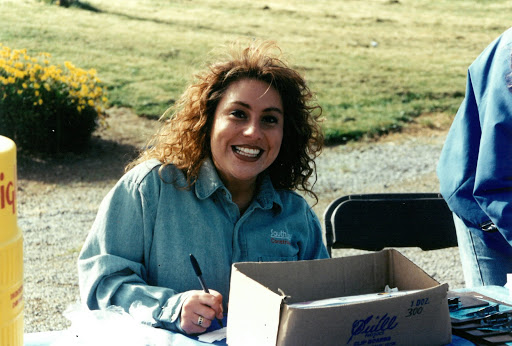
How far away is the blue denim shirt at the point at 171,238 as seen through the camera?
189cm

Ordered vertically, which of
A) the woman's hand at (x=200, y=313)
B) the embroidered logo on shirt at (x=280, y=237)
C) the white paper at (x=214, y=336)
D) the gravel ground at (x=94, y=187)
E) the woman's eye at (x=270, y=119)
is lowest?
the gravel ground at (x=94, y=187)

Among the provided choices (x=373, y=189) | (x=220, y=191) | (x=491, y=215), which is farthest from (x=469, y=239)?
(x=373, y=189)

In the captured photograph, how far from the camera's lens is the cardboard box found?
1.41m

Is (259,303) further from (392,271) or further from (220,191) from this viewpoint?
(220,191)

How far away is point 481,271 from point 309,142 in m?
0.74

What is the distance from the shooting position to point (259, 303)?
146 cm

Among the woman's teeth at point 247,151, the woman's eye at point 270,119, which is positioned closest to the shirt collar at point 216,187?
the woman's teeth at point 247,151

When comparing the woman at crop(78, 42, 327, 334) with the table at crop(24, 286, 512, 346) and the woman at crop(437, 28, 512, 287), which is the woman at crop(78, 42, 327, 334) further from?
the woman at crop(437, 28, 512, 287)

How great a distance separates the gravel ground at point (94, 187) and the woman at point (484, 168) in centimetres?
219

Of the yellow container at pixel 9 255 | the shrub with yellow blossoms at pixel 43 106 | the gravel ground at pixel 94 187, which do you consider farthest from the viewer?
the shrub with yellow blossoms at pixel 43 106

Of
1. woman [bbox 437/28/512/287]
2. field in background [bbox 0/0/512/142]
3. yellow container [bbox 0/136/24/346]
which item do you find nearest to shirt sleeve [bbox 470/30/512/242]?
woman [bbox 437/28/512/287]

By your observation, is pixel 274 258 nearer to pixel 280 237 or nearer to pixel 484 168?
pixel 280 237

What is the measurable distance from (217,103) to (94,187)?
16.0ft

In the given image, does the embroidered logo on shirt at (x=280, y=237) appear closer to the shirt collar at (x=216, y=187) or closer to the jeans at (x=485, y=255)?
the shirt collar at (x=216, y=187)
